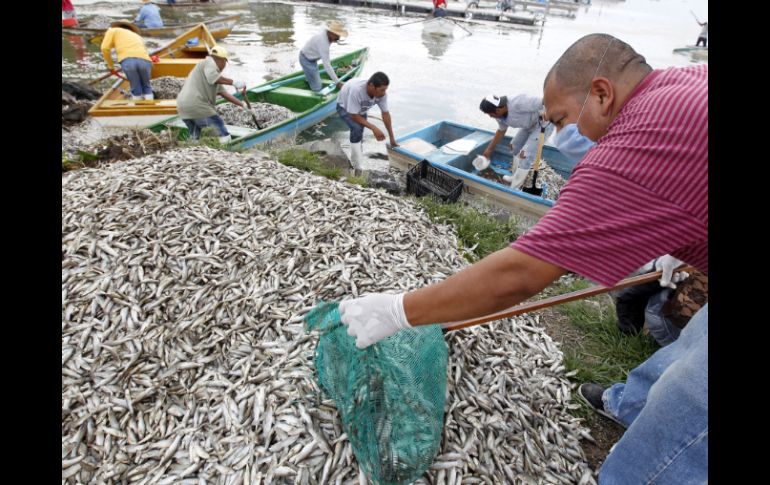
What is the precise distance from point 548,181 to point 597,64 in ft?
20.5

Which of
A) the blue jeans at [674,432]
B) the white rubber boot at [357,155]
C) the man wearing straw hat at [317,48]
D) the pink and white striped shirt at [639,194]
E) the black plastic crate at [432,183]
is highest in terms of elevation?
the pink and white striped shirt at [639,194]

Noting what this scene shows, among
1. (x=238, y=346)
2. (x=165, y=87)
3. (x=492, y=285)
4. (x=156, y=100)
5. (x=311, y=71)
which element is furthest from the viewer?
(x=311, y=71)

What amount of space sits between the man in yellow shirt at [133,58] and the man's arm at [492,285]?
9.99m

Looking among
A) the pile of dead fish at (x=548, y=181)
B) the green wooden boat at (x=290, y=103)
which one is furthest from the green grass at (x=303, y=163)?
the pile of dead fish at (x=548, y=181)

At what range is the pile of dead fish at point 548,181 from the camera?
23.6 ft

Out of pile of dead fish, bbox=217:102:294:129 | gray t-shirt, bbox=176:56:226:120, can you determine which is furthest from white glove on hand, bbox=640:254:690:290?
pile of dead fish, bbox=217:102:294:129

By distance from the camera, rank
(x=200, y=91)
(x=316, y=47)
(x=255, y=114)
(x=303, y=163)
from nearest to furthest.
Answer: (x=303, y=163), (x=200, y=91), (x=255, y=114), (x=316, y=47)

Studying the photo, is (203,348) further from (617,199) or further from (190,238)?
(617,199)

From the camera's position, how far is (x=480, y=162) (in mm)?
7625

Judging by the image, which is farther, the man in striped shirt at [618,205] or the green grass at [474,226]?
the green grass at [474,226]

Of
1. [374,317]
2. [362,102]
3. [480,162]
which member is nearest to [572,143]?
[480,162]

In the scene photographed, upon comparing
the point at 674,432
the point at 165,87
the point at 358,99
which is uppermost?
the point at 358,99

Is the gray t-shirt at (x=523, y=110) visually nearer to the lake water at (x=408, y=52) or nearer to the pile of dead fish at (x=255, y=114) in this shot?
the lake water at (x=408, y=52)

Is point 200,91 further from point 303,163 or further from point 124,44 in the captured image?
point 124,44
